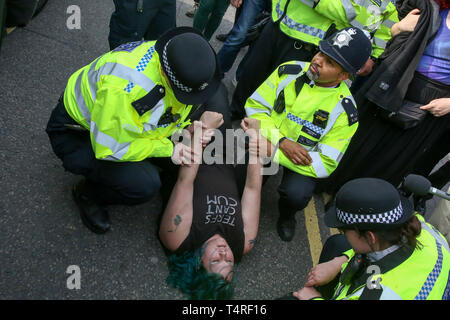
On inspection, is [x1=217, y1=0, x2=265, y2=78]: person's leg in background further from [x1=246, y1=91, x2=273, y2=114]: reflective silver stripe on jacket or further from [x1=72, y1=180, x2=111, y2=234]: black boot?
[x1=72, y1=180, x2=111, y2=234]: black boot

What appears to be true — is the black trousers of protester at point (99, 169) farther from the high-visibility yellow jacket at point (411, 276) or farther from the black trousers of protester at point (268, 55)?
the black trousers of protester at point (268, 55)

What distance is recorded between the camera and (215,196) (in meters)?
2.83

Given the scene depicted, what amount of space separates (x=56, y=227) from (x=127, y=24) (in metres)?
1.64

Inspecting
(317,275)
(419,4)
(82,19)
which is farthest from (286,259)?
(82,19)

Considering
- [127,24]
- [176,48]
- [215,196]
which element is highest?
[176,48]

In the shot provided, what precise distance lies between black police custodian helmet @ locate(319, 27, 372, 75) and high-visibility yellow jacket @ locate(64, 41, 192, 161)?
1.05 metres

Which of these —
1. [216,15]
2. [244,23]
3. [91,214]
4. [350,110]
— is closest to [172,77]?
[91,214]

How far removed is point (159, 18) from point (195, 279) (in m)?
2.20

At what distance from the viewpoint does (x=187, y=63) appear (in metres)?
2.22

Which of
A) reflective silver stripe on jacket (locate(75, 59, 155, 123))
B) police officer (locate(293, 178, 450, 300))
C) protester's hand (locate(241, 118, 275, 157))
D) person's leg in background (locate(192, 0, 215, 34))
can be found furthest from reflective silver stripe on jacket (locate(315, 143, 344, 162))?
person's leg in background (locate(192, 0, 215, 34))

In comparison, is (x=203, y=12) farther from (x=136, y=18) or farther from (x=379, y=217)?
(x=379, y=217)

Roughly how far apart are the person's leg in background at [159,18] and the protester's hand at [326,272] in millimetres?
2292

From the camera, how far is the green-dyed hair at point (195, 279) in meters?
2.52
